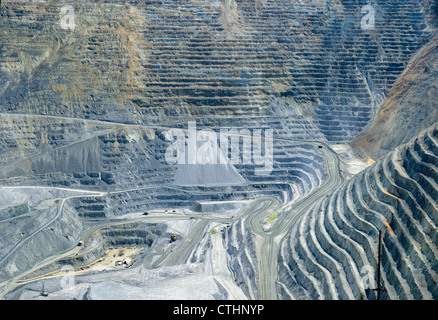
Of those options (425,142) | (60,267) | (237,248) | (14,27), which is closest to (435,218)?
(425,142)

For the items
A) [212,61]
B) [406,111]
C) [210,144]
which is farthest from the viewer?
[212,61]

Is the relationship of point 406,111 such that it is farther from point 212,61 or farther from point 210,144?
point 212,61

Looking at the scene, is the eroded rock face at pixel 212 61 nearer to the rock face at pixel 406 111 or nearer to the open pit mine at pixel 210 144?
the open pit mine at pixel 210 144

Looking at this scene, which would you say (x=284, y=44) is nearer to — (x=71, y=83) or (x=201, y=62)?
(x=201, y=62)

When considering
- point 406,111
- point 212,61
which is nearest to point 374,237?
point 406,111

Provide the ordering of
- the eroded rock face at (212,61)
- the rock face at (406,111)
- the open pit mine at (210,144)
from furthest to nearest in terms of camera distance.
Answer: the eroded rock face at (212,61)
the rock face at (406,111)
the open pit mine at (210,144)

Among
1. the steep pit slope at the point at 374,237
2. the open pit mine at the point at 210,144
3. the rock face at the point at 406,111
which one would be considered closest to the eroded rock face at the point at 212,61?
the open pit mine at the point at 210,144
